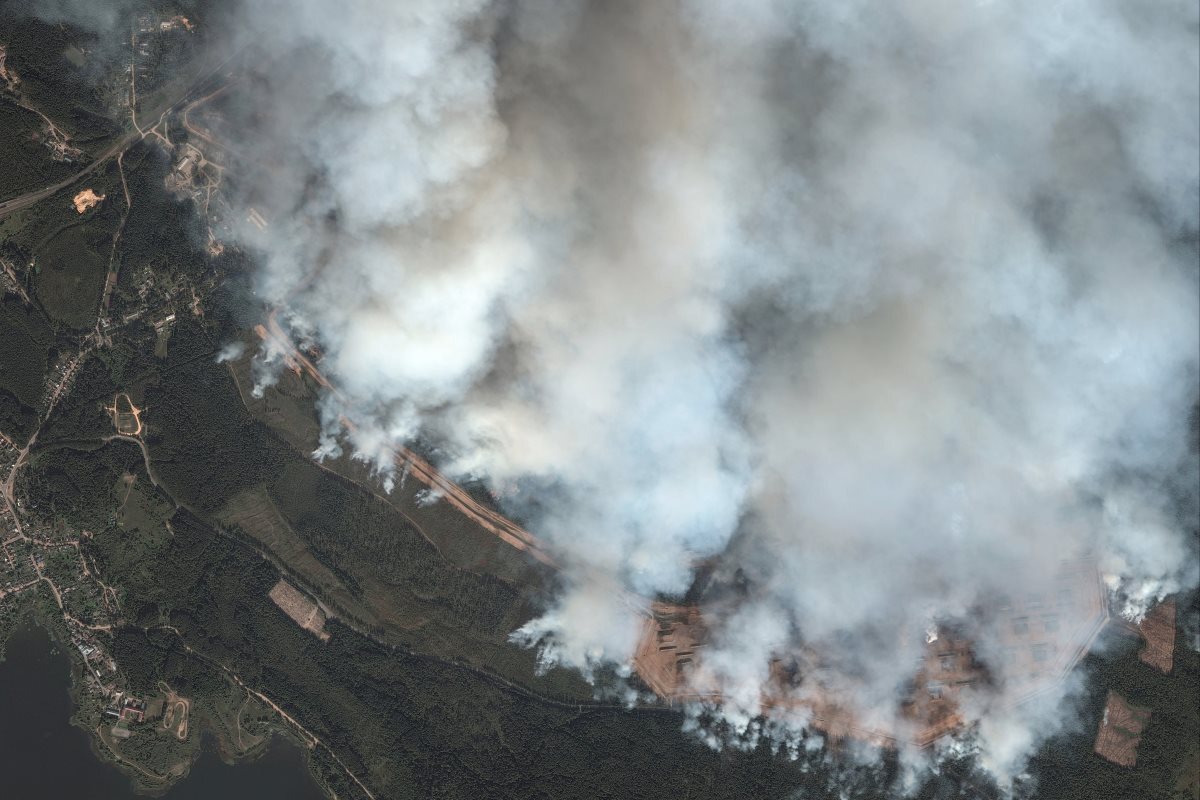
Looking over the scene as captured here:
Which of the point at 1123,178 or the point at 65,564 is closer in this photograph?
the point at 1123,178

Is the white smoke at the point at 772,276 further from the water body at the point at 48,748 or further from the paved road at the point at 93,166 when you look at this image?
the water body at the point at 48,748

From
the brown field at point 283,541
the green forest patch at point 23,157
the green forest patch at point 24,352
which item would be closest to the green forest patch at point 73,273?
the green forest patch at point 24,352

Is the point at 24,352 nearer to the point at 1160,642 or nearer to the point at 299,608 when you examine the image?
the point at 299,608

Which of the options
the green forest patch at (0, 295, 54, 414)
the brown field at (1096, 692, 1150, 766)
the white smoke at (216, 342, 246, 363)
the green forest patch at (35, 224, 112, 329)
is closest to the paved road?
the green forest patch at (35, 224, 112, 329)

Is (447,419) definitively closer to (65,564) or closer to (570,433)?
(570,433)

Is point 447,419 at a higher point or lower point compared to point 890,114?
lower

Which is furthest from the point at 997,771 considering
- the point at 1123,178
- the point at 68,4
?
the point at 68,4
